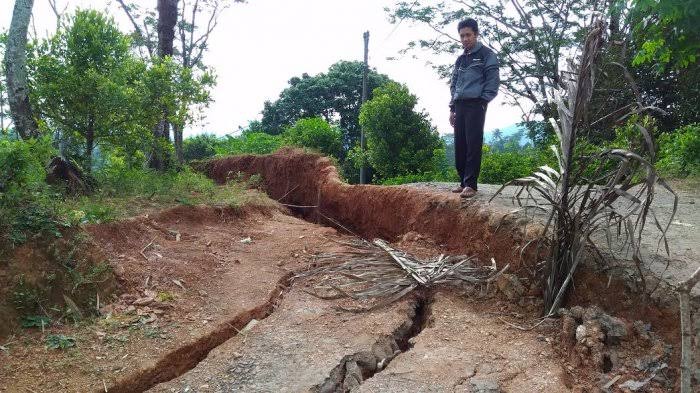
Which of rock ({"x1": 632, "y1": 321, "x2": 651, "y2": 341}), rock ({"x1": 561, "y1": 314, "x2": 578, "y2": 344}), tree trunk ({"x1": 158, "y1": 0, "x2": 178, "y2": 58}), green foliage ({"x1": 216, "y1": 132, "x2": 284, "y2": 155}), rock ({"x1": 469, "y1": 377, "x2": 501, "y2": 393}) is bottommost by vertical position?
rock ({"x1": 469, "y1": 377, "x2": 501, "y2": 393})

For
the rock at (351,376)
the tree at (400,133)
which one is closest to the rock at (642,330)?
the rock at (351,376)

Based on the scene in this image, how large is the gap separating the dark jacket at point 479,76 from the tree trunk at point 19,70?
4.86 metres

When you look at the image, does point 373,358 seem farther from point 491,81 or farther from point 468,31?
point 468,31

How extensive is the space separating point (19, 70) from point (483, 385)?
19.5ft

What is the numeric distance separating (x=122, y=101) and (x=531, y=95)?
12293mm

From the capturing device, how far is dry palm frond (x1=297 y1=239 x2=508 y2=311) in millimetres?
3363

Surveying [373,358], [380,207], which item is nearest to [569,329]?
[373,358]

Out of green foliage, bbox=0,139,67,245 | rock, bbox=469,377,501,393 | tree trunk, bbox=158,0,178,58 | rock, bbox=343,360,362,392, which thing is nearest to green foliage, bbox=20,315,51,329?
green foliage, bbox=0,139,67,245

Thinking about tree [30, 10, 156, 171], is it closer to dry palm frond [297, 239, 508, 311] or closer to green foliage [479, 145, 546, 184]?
dry palm frond [297, 239, 508, 311]

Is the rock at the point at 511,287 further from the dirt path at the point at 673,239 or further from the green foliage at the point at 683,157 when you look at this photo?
the green foliage at the point at 683,157

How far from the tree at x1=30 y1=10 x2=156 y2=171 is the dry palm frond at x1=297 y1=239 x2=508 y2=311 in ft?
11.6

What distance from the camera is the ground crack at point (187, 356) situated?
2.50 meters

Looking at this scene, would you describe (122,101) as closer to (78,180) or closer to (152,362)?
(78,180)

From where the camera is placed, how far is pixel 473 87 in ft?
13.2
